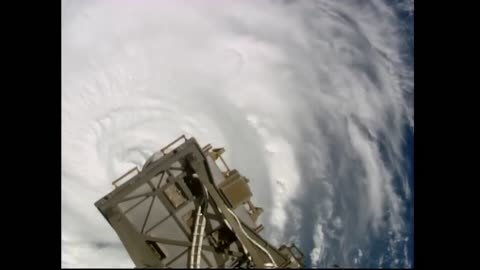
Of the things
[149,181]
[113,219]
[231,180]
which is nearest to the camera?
[113,219]

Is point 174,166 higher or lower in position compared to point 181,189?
higher

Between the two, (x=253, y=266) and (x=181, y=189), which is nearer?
(x=253, y=266)

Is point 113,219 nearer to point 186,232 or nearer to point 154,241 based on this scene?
point 154,241

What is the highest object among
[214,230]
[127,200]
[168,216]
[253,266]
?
[127,200]

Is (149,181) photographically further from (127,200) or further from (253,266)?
(253,266)

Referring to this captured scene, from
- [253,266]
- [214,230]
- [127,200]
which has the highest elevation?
[127,200]

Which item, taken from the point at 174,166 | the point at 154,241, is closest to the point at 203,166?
the point at 174,166

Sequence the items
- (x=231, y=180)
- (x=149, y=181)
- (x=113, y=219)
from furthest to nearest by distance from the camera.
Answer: (x=231, y=180) → (x=149, y=181) → (x=113, y=219)

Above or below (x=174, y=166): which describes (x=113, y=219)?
below

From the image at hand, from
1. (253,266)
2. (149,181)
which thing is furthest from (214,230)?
(149,181)
